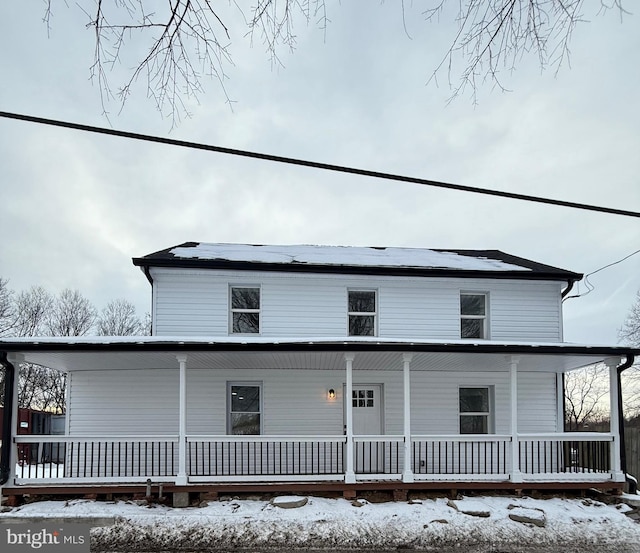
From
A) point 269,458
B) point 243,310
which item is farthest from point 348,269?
point 269,458

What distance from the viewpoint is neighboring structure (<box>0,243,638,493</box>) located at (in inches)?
440

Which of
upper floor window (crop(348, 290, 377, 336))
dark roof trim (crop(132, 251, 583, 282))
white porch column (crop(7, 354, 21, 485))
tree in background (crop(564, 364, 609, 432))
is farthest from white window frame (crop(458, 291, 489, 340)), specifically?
tree in background (crop(564, 364, 609, 432))

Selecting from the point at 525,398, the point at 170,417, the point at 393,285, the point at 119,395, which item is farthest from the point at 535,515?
the point at 119,395

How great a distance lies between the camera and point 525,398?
12.7m

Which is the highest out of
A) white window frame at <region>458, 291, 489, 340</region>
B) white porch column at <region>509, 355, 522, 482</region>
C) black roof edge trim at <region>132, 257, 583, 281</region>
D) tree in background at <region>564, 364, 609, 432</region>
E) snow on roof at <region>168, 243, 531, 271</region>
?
snow on roof at <region>168, 243, 531, 271</region>

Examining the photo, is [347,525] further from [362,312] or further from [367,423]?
[362,312]

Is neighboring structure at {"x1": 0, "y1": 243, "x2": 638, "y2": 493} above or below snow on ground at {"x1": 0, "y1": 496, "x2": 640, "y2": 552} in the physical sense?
above

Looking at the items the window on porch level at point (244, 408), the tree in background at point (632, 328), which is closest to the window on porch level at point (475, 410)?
the window on porch level at point (244, 408)

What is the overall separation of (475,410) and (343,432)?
3.24 meters

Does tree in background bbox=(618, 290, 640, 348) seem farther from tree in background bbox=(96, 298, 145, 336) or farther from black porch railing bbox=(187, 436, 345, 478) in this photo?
tree in background bbox=(96, 298, 145, 336)

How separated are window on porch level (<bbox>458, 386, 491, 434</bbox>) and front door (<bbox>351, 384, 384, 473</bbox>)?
6.53 ft

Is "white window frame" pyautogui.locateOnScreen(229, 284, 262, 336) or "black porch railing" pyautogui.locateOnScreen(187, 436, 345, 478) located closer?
"black porch railing" pyautogui.locateOnScreen(187, 436, 345, 478)

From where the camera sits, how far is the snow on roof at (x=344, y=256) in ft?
42.7

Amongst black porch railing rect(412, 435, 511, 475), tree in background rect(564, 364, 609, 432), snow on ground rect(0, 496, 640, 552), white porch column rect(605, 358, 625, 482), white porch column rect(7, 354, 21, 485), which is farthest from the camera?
tree in background rect(564, 364, 609, 432)
